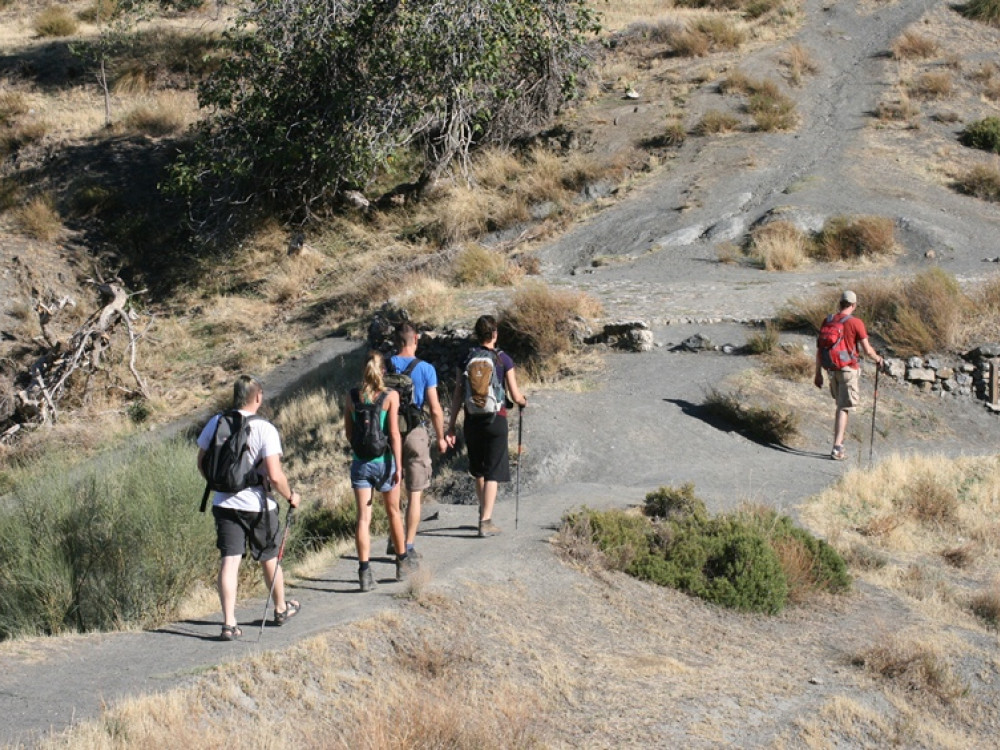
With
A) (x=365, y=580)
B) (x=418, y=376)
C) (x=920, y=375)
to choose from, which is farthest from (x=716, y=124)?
(x=365, y=580)

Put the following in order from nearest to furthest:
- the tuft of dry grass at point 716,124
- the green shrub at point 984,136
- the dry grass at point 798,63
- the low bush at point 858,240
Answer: the low bush at point 858,240 → the green shrub at point 984,136 → the tuft of dry grass at point 716,124 → the dry grass at point 798,63

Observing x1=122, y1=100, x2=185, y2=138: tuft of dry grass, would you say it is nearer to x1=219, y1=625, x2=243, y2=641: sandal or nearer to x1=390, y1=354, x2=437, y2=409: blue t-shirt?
x1=390, y1=354, x2=437, y2=409: blue t-shirt

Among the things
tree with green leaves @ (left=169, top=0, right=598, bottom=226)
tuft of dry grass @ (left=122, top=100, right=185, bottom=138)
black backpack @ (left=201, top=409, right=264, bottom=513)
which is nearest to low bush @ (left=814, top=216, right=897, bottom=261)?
tree with green leaves @ (left=169, top=0, right=598, bottom=226)

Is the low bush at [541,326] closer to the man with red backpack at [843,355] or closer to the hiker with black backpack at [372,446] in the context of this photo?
the man with red backpack at [843,355]

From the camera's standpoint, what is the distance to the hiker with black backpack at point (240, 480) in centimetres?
616

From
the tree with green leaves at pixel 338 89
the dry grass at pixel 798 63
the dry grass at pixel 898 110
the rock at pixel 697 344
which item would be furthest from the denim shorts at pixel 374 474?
the dry grass at pixel 798 63

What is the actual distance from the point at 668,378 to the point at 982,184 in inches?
483

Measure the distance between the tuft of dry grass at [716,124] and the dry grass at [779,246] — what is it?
19.7ft

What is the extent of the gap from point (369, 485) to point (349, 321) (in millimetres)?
12180

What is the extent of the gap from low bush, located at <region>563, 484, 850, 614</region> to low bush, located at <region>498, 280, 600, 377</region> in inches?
215

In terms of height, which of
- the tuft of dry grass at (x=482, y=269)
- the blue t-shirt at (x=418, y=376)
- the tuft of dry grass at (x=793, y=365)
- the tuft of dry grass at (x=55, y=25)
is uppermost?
the tuft of dry grass at (x=55, y=25)

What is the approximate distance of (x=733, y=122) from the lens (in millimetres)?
25297

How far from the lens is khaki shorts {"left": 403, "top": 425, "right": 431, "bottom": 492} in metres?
7.48

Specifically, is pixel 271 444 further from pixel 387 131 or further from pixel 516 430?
pixel 387 131
